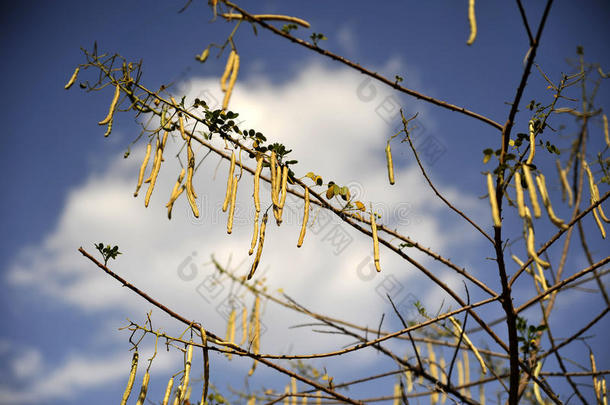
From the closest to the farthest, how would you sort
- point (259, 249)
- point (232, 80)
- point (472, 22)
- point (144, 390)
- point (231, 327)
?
point (472, 22) → point (232, 80) → point (259, 249) → point (144, 390) → point (231, 327)

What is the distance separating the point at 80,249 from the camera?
7.19 ft

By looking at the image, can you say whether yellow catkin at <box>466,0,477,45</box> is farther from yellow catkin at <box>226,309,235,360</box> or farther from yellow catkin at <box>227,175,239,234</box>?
yellow catkin at <box>226,309,235,360</box>

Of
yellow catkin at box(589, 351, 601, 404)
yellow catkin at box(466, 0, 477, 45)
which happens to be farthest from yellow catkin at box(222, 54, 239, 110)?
yellow catkin at box(589, 351, 601, 404)

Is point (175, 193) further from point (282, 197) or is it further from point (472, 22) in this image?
point (472, 22)

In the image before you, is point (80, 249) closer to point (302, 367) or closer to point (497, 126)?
point (497, 126)

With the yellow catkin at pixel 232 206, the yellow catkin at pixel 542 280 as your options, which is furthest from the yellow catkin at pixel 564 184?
the yellow catkin at pixel 232 206

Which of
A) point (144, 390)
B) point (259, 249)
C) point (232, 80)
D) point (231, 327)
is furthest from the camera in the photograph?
point (231, 327)

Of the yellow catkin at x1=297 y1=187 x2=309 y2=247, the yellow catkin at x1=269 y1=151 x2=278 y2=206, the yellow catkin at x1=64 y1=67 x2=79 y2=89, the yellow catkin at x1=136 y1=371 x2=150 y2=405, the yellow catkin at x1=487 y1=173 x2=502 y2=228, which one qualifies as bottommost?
the yellow catkin at x1=136 y1=371 x2=150 y2=405

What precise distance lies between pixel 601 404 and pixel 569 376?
0.27 metres

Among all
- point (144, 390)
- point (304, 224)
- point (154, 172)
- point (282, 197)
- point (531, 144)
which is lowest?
point (144, 390)

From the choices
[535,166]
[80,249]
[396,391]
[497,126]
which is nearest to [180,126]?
[80,249]

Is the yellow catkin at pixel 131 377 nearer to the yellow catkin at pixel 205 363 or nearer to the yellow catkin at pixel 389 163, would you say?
the yellow catkin at pixel 205 363

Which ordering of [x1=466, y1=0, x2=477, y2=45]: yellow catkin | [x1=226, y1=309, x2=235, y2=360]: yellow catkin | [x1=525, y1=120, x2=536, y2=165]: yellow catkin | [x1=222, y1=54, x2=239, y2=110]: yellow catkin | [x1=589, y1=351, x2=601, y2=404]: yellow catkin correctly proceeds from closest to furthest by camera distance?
[x1=466, y1=0, x2=477, y2=45]: yellow catkin < [x1=222, y1=54, x2=239, y2=110]: yellow catkin < [x1=525, y1=120, x2=536, y2=165]: yellow catkin < [x1=589, y1=351, x2=601, y2=404]: yellow catkin < [x1=226, y1=309, x2=235, y2=360]: yellow catkin

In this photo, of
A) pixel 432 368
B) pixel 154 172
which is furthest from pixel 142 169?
pixel 432 368
